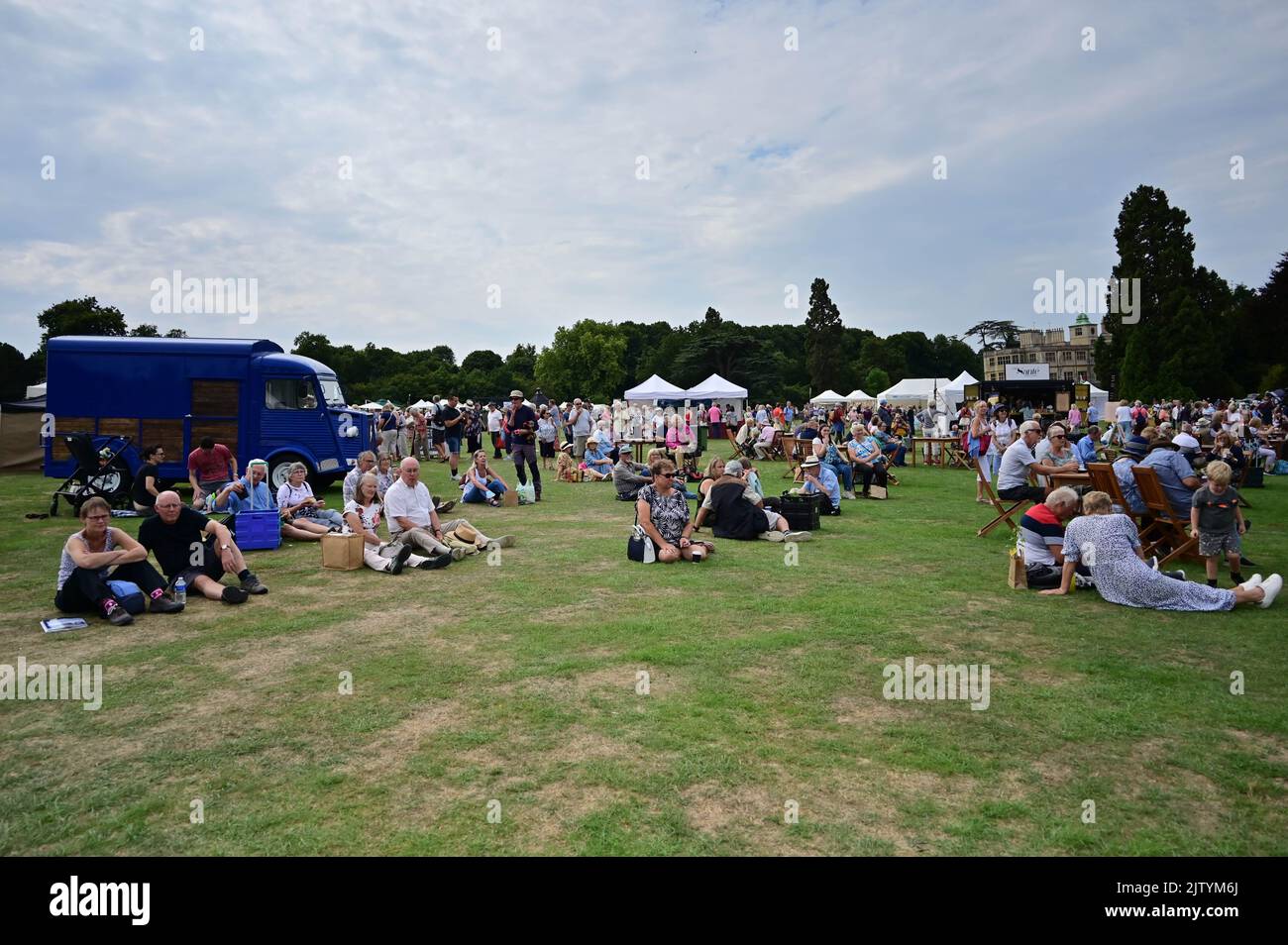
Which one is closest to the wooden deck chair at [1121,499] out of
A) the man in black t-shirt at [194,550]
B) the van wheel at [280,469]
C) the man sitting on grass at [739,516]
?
the man sitting on grass at [739,516]

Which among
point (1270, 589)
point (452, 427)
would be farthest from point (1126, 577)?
point (452, 427)

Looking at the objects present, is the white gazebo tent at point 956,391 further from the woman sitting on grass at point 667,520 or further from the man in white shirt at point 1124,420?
the woman sitting on grass at point 667,520

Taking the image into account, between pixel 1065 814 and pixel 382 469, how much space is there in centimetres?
1035

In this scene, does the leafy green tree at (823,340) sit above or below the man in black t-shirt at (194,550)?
above

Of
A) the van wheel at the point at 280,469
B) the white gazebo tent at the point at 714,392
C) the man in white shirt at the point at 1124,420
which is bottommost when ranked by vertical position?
the van wheel at the point at 280,469

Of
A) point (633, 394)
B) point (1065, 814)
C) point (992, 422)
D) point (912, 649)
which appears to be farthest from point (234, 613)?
point (633, 394)

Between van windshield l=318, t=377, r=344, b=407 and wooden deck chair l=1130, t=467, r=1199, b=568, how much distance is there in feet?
46.1

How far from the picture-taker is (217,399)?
15352mm

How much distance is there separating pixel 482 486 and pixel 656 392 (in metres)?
24.3

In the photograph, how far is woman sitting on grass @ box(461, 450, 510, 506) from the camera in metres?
15.1

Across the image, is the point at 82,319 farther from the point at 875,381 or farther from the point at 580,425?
the point at 875,381

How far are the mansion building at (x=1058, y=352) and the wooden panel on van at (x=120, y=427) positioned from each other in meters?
132

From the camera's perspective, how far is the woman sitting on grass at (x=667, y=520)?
→ 31.0ft
